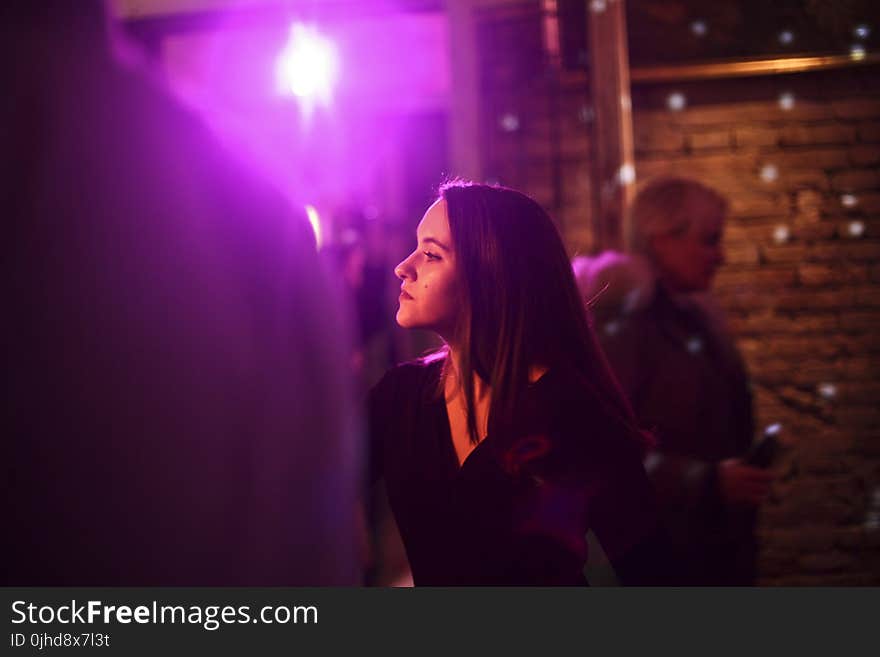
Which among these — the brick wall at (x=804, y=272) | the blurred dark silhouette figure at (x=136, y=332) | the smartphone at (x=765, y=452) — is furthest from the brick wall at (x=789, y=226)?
the blurred dark silhouette figure at (x=136, y=332)

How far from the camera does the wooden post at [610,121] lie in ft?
6.93

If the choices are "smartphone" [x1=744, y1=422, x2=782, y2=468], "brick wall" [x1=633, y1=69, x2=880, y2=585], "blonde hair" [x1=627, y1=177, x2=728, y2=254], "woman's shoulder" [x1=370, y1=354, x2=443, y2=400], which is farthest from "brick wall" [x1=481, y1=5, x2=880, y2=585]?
"woman's shoulder" [x1=370, y1=354, x2=443, y2=400]

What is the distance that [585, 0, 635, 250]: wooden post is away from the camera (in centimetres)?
211

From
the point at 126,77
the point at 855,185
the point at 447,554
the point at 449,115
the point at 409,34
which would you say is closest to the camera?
the point at 126,77

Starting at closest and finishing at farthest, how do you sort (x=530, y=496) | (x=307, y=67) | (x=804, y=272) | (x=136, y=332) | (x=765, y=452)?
(x=136, y=332) → (x=530, y=496) → (x=765, y=452) → (x=804, y=272) → (x=307, y=67)

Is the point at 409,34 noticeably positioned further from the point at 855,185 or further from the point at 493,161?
the point at 855,185

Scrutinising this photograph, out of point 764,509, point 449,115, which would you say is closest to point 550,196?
point 449,115

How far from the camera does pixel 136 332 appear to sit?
0.59 meters

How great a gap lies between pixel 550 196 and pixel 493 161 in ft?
0.65

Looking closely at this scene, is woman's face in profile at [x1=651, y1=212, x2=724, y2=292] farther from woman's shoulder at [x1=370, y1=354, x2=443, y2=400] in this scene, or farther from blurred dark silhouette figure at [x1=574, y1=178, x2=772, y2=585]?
woman's shoulder at [x1=370, y1=354, x2=443, y2=400]

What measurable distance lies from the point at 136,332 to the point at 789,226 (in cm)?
195

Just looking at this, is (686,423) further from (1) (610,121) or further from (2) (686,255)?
(1) (610,121)

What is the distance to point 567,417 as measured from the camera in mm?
818

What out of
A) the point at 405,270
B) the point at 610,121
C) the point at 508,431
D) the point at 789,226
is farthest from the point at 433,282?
the point at 789,226
